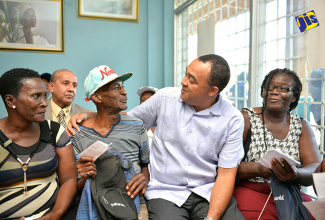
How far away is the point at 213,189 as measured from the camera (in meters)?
1.69

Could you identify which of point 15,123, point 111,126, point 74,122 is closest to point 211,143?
point 111,126

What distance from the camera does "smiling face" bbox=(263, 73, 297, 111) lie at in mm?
1888

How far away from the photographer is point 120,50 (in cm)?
440

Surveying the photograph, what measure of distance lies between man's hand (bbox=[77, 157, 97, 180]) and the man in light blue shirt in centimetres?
47

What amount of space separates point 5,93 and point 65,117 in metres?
1.32

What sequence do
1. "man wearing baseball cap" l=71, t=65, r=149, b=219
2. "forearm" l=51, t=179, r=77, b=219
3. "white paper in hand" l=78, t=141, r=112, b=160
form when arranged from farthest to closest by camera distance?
"man wearing baseball cap" l=71, t=65, r=149, b=219 → "forearm" l=51, t=179, r=77, b=219 → "white paper in hand" l=78, t=141, r=112, b=160

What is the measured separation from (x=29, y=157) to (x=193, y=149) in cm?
101

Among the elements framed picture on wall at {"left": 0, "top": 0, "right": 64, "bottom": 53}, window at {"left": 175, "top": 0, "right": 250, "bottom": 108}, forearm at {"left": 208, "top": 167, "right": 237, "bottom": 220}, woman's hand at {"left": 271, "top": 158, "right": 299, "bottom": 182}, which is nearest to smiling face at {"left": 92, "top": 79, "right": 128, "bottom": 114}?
forearm at {"left": 208, "top": 167, "right": 237, "bottom": 220}

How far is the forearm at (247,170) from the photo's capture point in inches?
70.6

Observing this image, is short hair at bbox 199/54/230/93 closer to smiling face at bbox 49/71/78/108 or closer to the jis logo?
the jis logo

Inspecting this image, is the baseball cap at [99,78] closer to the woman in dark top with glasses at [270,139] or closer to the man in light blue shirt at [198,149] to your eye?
the man in light blue shirt at [198,149]

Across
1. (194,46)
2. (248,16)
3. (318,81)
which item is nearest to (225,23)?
(248,16)

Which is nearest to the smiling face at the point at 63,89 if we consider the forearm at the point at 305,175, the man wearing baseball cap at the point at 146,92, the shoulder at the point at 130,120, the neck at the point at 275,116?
the man wearing baseball cap at the point at 146,92

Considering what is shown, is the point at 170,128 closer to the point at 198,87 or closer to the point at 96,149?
the point at 198,87
